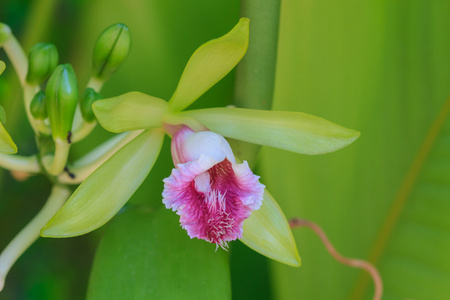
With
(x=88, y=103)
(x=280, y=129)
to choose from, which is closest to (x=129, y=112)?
(x=88, y=103)

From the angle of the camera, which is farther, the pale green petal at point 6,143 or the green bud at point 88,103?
the green bud at point 88,103

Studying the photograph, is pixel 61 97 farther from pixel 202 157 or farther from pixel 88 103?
pixel 202 157

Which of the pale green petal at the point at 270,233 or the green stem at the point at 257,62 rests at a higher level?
the green stem at the point at 257,62

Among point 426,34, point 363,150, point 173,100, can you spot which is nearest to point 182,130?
point 173,100

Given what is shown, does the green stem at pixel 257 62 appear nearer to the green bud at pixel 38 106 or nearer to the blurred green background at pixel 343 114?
the blurred green background at pixel 343 114

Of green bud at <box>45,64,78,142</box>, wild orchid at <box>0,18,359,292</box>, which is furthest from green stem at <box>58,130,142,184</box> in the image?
green bud at <box>45,64,78,142</box>

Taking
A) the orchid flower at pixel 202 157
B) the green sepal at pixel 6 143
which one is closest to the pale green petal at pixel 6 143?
the green sepal at pixel 6 143

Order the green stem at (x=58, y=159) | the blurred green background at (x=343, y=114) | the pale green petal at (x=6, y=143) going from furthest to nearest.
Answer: the blurred green background at (x=343, y=114)
the green stem at (x=58, y=159)
the pale green petal at (x=6, y=143)

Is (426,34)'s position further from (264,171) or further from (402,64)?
(264,171)
